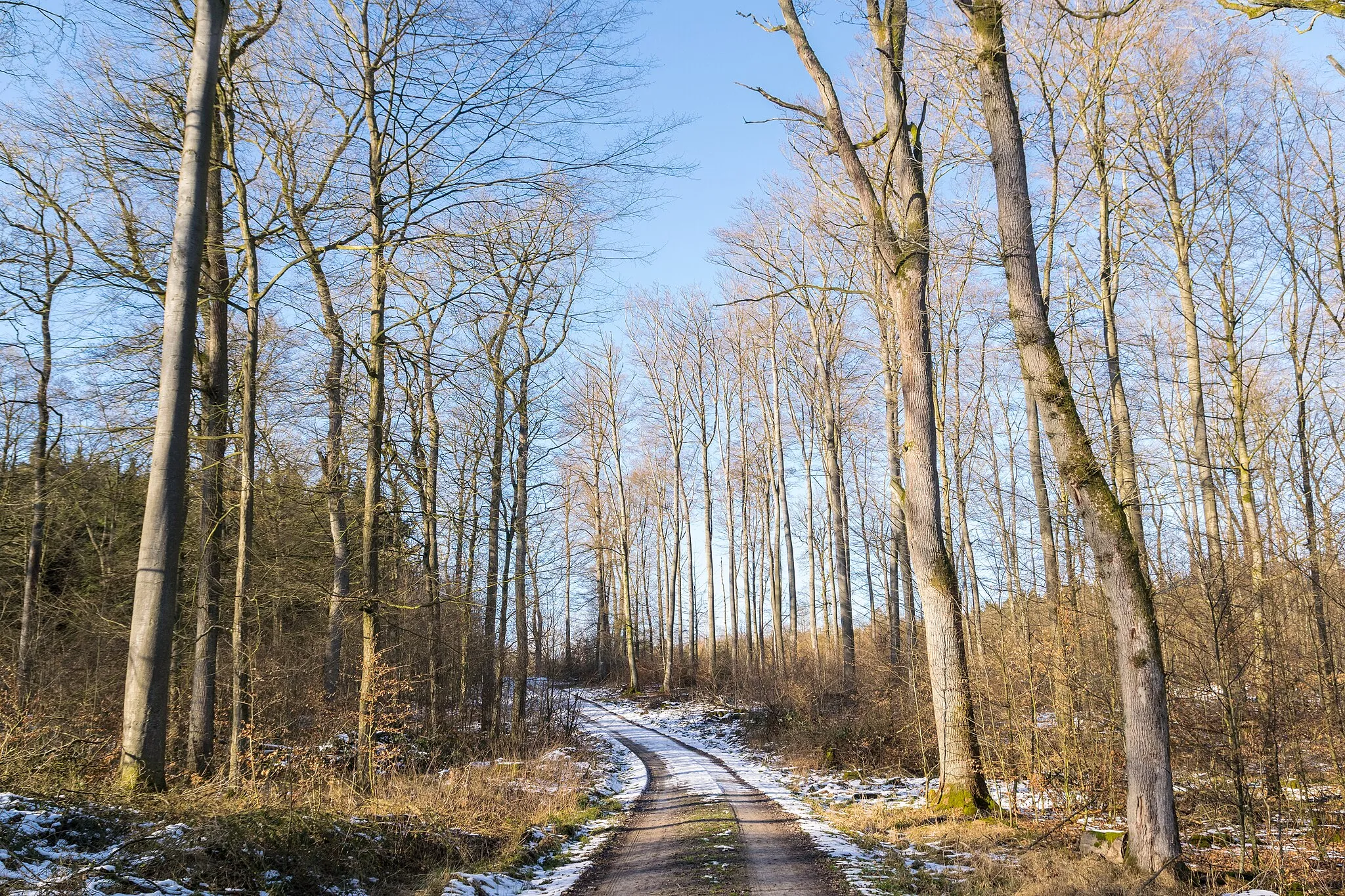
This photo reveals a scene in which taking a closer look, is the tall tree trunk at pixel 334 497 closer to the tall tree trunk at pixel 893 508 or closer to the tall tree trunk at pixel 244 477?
the tall tree trunk at pixel 244 477

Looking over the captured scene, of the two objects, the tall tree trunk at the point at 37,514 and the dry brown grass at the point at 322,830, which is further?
the tall tree trunk at the point at 37,514

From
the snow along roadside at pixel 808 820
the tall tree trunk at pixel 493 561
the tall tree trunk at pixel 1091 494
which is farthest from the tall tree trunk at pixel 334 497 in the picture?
the tall tree trunk at pixel 1091 494

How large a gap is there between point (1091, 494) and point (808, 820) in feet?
18.1

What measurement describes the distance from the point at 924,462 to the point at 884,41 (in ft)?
19.1

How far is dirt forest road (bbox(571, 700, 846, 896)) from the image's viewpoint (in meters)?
6.29

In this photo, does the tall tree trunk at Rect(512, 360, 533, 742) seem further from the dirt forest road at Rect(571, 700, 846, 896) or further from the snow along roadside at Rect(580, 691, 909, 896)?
the dirt forest road at Rect(571, 700, 846, 896)

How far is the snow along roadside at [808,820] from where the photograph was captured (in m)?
6.59

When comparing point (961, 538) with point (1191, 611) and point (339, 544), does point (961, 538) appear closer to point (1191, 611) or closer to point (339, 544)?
point (1191, 611)

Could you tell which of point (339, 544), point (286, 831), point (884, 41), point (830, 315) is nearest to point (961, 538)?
point (830, 315)

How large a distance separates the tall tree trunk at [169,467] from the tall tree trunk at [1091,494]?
7.75 meters

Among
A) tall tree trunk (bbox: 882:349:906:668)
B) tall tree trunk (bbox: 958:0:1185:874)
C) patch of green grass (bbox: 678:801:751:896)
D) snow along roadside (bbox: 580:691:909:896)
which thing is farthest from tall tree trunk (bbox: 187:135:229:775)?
tall tree trunk (bbox: 882:349:906:668)

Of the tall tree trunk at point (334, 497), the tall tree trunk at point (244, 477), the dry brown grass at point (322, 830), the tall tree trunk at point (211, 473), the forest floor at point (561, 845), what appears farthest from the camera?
the tall tree trunk at point (334, 497)

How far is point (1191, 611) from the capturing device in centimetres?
797

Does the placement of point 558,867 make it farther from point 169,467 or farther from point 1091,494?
point 1091,494
